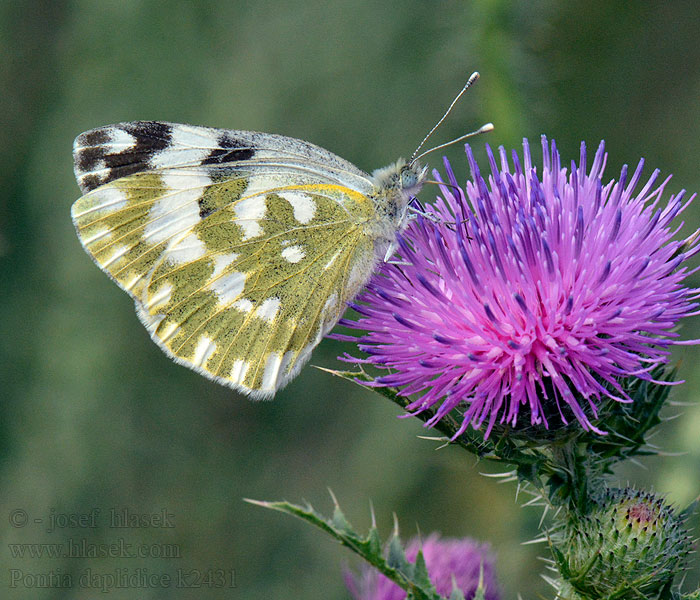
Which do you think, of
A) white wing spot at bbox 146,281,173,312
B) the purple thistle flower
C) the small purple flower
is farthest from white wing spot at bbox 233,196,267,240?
the small purple flower

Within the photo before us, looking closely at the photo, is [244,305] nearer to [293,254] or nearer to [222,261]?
[222,261]

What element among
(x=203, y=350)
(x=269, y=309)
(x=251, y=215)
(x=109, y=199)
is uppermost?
(x=109, y=199)

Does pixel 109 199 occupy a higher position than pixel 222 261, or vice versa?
pixel 109 199

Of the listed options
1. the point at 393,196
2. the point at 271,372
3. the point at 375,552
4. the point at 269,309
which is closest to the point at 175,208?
the point at 269,309

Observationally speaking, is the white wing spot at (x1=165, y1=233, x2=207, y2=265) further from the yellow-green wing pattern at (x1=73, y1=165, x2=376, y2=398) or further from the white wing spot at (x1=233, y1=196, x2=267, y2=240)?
the white wing spot at (x1=233, y1=196, x2=267, y2=240)

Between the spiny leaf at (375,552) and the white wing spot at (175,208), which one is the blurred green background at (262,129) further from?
the spiny leaf at (375,552)

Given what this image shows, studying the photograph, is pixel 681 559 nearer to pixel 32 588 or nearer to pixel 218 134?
pixel 218 134
